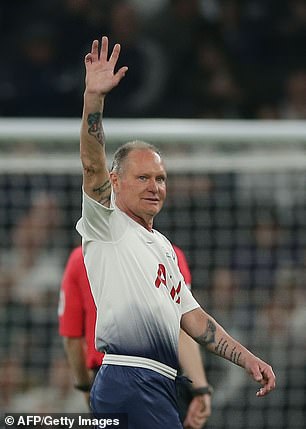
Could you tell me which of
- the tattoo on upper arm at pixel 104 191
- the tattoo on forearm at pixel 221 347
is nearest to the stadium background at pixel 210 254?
the tattoo on forearm at pixel 221 347

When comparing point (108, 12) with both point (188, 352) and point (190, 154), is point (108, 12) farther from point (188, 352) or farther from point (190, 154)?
point (188, 352)

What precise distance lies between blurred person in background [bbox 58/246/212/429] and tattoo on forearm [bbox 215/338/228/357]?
0.98 m

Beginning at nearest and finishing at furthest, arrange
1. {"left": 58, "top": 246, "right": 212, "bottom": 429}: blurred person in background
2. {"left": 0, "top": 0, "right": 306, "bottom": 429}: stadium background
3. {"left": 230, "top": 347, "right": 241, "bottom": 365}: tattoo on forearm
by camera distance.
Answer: {"left": 230, "top": 347, "right": 241, "bottom": 365}: tattoo on forearm
{"left": 58, "top": 246, "right": 212, "bottom": 429}: blurred person in background
{"left": 0, "top": 0, "right": 306, "bottom": 429}: stadium background

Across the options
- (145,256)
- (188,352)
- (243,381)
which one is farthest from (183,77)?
(145,256)

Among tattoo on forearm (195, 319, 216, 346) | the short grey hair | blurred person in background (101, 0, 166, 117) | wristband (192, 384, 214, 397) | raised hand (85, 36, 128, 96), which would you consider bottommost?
wristband (192, 384, 214, 397)

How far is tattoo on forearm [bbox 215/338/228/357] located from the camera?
182 inches

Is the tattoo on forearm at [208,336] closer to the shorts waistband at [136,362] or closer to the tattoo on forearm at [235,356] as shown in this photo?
the tattoo on forearm at [235,356]

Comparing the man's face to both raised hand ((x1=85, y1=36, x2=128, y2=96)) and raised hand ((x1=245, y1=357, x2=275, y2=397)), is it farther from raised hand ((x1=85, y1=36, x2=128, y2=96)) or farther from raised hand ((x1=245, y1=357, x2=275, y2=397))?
raised hand ((x1=245, y1=357, x2=275, y2=397))

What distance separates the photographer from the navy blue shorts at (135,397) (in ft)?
14.4

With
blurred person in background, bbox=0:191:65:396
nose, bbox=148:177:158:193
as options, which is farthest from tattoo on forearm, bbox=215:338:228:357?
blurred person in background, bbox=0:191:65:396

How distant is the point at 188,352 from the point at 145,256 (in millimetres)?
1339

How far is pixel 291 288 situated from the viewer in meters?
7.09

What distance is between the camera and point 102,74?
4254mm

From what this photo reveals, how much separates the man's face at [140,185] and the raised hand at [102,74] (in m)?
0.46
